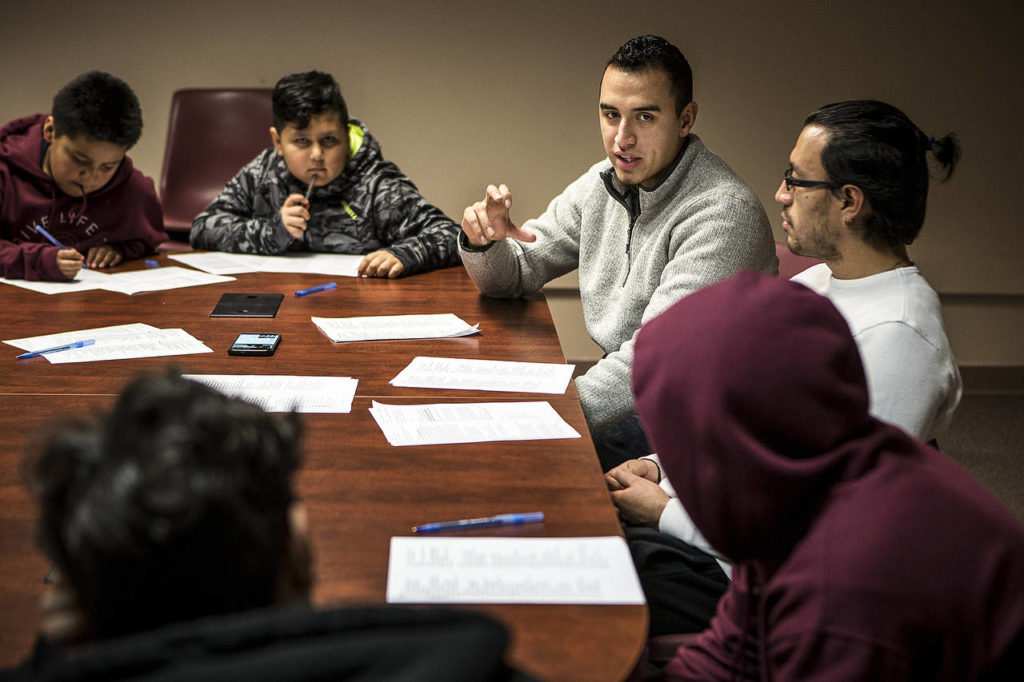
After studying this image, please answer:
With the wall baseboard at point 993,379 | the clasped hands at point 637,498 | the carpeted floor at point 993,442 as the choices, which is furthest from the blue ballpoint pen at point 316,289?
the wall baseboard at point 993,379

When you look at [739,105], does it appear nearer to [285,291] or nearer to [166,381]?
[285,291]

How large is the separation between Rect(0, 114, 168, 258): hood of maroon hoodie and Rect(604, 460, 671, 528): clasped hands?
69.4 inches

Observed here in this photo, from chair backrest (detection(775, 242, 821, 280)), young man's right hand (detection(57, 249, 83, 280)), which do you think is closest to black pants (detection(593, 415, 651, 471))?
chair backrest (detection(775, 242, 821, 280))

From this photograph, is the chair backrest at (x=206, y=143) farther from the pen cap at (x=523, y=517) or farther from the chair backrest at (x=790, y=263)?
the pen cap at (x=523, y=517)

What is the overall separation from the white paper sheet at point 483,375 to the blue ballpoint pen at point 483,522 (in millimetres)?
492

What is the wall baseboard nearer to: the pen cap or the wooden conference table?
the wooden conference table

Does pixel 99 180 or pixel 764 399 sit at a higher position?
pixel 764 399

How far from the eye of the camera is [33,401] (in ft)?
4.82

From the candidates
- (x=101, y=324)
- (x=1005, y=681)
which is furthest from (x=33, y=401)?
(x=1005, y=681)

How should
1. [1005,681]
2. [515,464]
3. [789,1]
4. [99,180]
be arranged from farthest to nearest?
[789,1]
[99,180]
[515,464]
[1005,681]

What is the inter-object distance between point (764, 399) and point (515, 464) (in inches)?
18.9

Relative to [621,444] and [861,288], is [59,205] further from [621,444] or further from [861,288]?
[861,288]

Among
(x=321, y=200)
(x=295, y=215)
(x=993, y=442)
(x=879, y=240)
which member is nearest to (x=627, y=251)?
(x=879, y=240)

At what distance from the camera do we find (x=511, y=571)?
982 millimetres
